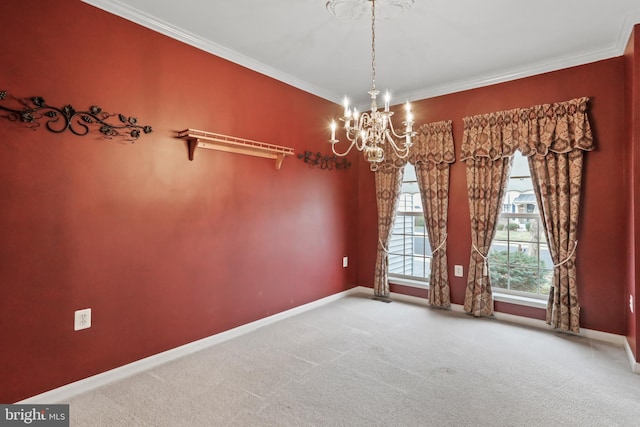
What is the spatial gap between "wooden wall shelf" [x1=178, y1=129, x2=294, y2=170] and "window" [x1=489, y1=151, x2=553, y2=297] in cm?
249

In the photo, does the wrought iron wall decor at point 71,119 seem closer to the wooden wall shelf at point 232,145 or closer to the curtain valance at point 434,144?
the wooden wall shelf at point 232,145

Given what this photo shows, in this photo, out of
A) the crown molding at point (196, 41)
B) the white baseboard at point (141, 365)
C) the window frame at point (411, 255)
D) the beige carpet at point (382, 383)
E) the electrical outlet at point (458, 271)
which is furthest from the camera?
the window frame at point (411, 255)

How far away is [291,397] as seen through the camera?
2209 mm

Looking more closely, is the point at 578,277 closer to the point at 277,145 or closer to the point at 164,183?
the point at 277,145

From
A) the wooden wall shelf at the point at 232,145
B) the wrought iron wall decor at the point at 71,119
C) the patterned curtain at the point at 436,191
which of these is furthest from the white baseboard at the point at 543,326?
the wrought iron wall decor at the point at 71,119

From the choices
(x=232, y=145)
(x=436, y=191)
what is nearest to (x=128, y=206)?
(x=232, y=145)

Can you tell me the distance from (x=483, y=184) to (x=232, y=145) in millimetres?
2710

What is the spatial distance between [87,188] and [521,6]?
3338 millimetres

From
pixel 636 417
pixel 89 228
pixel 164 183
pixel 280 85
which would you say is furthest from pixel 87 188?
pixel 636 417

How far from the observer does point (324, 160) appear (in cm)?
427

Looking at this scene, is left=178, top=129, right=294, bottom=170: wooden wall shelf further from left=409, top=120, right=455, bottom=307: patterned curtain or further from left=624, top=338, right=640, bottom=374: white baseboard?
left=624, top=338, right=640, bottom=374: white baseboard

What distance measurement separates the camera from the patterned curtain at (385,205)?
441 cm

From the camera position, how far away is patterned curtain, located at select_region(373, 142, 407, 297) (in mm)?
4410

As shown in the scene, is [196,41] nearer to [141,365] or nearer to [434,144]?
[141,365]
